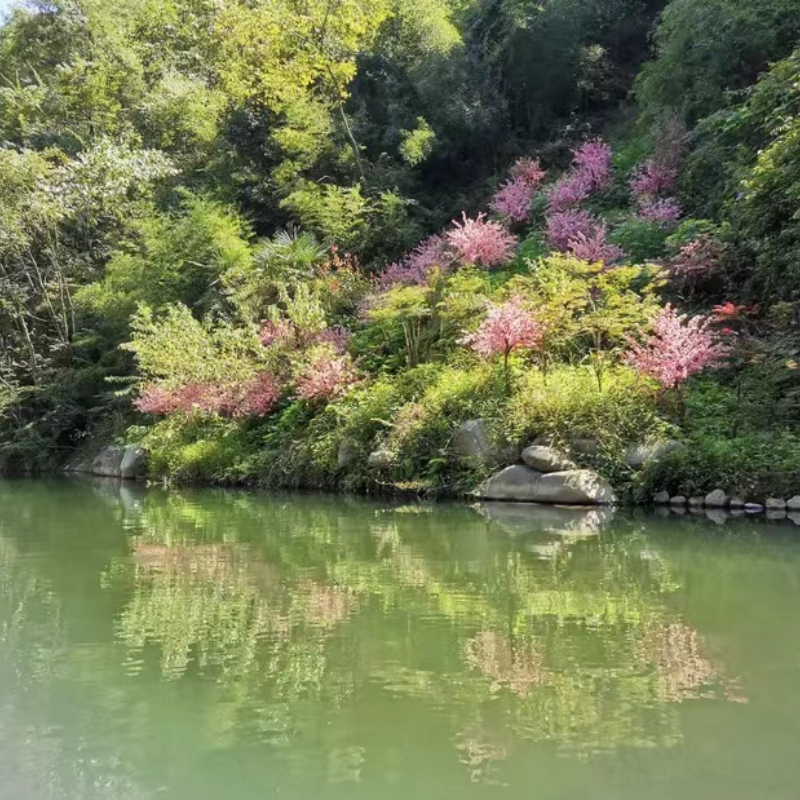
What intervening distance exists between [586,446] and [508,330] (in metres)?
1.83

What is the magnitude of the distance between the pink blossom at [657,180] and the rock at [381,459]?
266 inches

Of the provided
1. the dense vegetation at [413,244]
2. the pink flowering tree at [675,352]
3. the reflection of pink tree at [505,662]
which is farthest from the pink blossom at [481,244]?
the reflection of pink tree at [505,662]

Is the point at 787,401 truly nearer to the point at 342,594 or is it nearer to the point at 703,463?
the point at 703,463

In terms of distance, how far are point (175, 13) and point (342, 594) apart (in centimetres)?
2725

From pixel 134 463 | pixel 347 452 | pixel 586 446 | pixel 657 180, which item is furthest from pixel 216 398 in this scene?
pixel 657 180

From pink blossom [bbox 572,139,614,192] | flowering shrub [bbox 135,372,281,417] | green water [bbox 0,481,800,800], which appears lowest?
green water [bbox 0,481,800,800]

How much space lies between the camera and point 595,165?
16.0 meters

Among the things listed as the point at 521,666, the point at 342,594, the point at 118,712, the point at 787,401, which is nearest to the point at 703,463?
the point at 787,401

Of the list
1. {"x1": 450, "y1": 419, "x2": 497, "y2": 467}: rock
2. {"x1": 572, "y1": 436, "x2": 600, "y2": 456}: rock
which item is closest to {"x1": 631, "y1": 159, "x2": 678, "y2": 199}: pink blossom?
{"x1": 450, "y1": 419, "x2": 497, "y2": 467}: rock

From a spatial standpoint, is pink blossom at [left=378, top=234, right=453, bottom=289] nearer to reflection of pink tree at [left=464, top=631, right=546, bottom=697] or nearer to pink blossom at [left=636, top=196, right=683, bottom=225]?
pink blossom at [left=636, top=196, right=683, bottom=225]

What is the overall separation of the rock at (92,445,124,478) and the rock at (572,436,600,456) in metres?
11.1

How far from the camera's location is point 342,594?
18.2 feet

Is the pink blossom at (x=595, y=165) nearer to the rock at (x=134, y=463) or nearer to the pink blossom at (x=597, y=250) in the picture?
the pink blossom at (x=597, y=250)

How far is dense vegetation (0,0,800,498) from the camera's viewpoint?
33.3 ft
